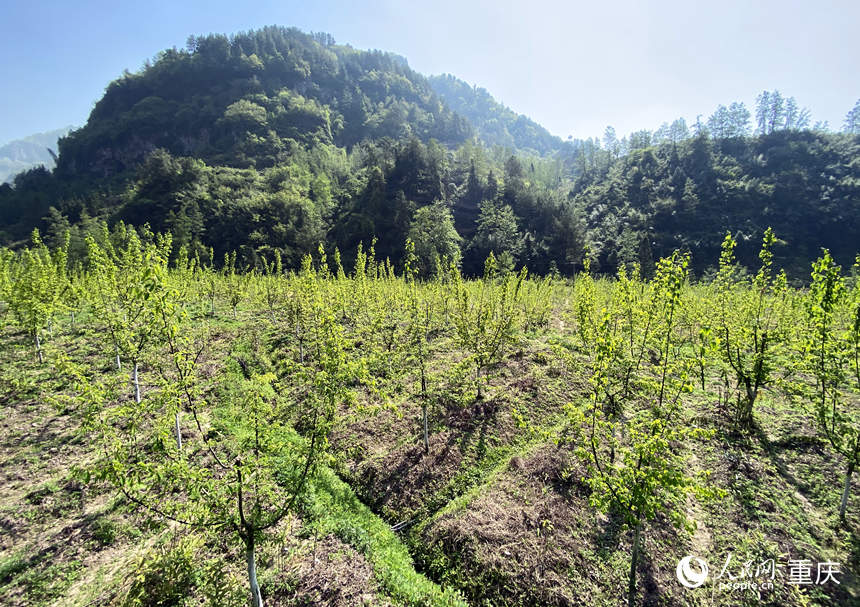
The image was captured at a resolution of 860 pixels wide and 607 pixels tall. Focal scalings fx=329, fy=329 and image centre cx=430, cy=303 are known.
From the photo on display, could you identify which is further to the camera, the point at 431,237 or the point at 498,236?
the point at 498,236

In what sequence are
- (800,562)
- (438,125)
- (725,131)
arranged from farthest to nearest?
(438,125), (725,131), (800,562)

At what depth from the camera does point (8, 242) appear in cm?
6469

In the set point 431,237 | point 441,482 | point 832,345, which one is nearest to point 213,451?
point 441,482

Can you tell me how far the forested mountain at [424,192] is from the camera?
65.8 metres

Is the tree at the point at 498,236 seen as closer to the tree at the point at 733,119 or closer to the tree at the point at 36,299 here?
the tree at the point at 36,299

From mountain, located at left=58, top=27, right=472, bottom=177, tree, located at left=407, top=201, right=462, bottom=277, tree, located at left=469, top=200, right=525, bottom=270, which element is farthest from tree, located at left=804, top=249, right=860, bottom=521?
mountain, located at left=58, top=27, right=472, bottom=177

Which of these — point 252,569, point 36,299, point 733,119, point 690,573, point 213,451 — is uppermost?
point 733,119

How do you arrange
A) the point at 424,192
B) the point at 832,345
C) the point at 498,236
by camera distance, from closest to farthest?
the point at 832,345
the point at 498,236
the point at 424,192

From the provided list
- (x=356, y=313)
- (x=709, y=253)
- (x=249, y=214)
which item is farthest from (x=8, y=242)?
(x=709, y=253)

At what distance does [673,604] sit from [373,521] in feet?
22.7

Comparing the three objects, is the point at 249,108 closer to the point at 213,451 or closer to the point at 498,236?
the point at 498,236

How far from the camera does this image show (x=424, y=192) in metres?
76.0

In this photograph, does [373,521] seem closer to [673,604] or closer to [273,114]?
[673,604]

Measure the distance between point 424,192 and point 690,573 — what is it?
76044 mm
